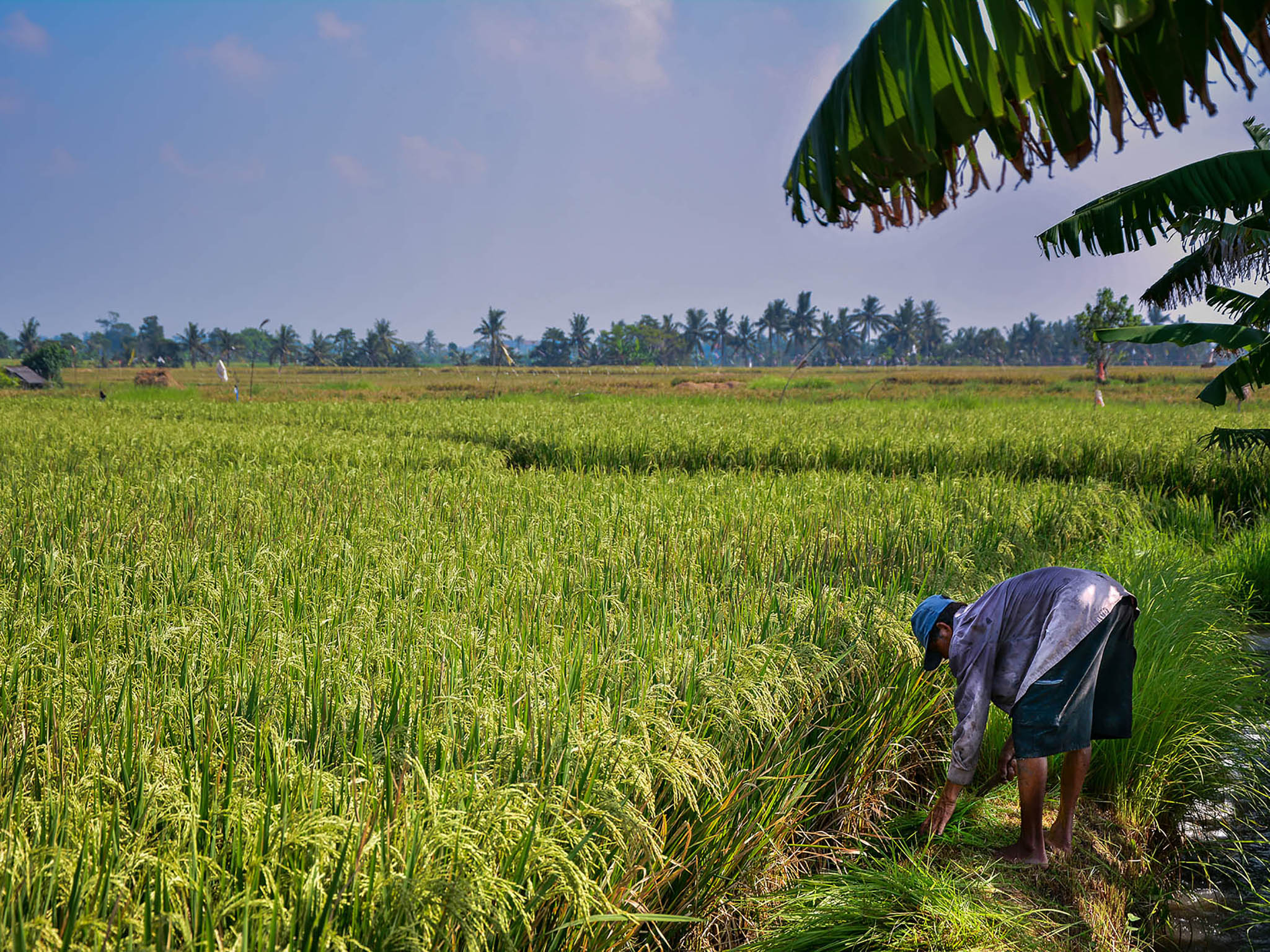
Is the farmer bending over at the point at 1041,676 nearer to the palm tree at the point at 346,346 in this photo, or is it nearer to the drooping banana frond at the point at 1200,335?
the drooping banana frond at the point at 1200,335

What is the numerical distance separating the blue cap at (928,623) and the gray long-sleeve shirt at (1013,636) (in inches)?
2.9

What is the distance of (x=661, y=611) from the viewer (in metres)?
2.84

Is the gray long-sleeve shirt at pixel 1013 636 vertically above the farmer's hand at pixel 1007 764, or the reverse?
the gray long-sleeve shirt at pixel 1013 636

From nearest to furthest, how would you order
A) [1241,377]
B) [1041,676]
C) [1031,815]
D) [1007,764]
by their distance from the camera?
[1041,676] < [1031,815] < [1007,764] < [1241,377]

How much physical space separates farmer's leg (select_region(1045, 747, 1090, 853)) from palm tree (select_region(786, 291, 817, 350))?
4017 inches

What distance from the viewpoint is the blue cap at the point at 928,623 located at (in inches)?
107

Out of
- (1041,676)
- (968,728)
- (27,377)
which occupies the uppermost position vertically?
(27,377)

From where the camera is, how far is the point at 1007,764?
2885 millimetres

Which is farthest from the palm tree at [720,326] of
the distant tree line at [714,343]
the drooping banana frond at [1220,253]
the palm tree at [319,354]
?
the drooping banana frond at [1220,253]

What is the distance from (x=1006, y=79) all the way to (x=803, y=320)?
103m

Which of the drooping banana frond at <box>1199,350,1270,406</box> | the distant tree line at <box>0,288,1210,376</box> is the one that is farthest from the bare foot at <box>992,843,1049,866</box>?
the distant tree line at <box>0,288,1210,376</box>

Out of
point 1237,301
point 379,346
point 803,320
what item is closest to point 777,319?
point 803,320

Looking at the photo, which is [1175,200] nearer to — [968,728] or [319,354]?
[968,728]

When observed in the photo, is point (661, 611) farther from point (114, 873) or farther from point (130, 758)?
point (114, 873)
